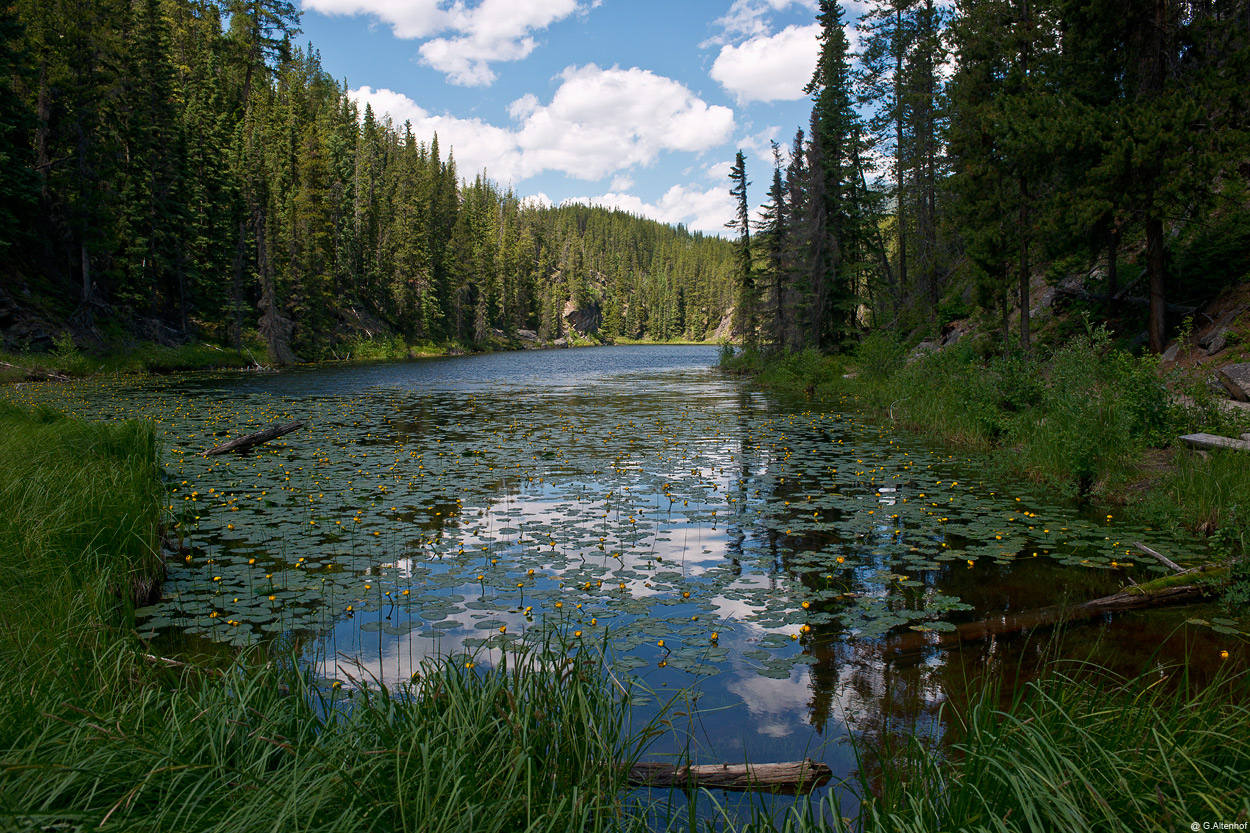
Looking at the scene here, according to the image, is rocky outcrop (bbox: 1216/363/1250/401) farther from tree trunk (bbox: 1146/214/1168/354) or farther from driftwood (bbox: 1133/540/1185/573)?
driftwood (bbox: 1133/540/1185/573)

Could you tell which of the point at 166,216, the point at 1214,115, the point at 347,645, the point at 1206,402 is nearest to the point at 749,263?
the point at 1214,115

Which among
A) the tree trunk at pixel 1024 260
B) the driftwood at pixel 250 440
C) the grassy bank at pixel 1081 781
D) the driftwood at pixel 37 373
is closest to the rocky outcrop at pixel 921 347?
the tree trunk at pixel 1024 260

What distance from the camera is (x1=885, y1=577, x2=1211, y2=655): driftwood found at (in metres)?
5.29

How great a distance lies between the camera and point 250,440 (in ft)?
42.4

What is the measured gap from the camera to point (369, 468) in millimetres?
11648

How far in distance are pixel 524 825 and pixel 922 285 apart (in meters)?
31.2

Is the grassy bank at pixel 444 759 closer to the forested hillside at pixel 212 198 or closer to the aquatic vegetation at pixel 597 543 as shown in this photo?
the aquatic vegetation at pixel 597 543

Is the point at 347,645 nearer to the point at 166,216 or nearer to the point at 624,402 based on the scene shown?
the point at 624,402

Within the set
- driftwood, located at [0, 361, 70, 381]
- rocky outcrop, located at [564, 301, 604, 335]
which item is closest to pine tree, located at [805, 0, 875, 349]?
driftwood, located at [0, 361, 70, 381]

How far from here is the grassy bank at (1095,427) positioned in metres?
7.71

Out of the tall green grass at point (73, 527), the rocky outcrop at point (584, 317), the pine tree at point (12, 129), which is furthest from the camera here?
the rocky outcrop at point (584, 317)

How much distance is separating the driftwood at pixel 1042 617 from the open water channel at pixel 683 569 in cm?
5

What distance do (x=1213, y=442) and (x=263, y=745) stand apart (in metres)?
10.7

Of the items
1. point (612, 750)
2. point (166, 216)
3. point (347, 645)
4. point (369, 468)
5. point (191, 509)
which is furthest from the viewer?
point (166, 216)
